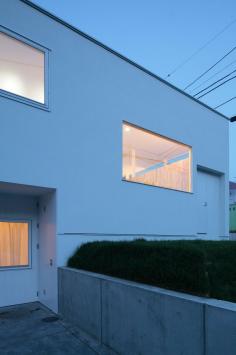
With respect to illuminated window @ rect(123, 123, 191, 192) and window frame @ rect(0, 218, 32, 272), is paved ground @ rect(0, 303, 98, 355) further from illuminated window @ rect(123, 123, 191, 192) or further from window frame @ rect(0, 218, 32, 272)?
illuminated window @ rect(123, 123, 191, 192)

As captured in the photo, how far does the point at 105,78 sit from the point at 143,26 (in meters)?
5.14

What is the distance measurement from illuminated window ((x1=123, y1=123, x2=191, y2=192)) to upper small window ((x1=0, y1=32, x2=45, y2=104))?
96.1 inches

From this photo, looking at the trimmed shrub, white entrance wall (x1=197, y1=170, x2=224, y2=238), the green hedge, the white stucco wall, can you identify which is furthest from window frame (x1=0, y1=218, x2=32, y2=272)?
white entrance wall (x1=197, y1=170, x2=224, y2=238)

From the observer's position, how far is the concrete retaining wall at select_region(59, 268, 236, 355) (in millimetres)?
2666

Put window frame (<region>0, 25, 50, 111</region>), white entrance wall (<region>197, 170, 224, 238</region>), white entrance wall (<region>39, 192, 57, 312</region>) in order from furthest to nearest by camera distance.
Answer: white entrance wall (<region>197, 170, 224, 238</region>) → white entrance wall (<region>39, 192, 57, 312</region>) → window frame (<region>0, 25, 50, 111</region>)

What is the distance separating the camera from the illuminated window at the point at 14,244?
6.09 m

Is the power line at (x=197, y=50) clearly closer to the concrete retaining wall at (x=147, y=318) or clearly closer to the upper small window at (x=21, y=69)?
the upper small window at (x=21, y=69)

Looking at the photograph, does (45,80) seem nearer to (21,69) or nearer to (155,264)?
(21,69)

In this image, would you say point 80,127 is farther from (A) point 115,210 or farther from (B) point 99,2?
(B) point 99,2

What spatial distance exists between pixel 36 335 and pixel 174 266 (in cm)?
251

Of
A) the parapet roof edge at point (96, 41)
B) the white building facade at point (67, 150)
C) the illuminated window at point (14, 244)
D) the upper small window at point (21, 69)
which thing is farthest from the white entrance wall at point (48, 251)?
the parapet roof edge at point (96, 41)

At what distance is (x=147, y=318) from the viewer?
3.39m

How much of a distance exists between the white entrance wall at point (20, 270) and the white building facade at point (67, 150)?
2 cm

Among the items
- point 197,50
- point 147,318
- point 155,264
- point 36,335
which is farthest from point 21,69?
point 197,50
